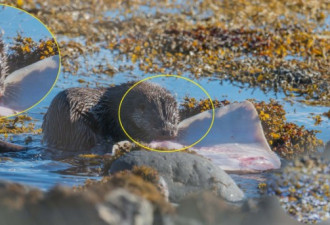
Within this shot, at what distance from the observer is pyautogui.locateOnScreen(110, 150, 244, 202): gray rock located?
507cm

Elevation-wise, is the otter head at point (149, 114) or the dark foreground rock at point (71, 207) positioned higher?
the otter head at point (149, 114)

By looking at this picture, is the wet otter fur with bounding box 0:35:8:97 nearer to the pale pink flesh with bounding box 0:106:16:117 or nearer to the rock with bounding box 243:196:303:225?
the pale pink flesh with bounding box 0:106:16:117

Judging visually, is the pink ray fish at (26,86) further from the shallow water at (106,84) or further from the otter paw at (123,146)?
the otter paw at (123,146)

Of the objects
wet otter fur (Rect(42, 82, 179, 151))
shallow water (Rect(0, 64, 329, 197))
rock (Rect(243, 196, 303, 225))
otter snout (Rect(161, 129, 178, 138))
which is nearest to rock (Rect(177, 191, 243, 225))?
rock (Rect(243, 196, 303, 225))

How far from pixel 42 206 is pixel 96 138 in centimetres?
375

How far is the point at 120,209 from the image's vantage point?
10.7 ft

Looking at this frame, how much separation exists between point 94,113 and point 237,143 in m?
1.55

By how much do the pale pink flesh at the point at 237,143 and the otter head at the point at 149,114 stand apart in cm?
14

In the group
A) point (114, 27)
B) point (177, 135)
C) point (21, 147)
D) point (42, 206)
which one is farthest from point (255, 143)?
point (114, 27)

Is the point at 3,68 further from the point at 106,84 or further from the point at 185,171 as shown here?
the point at 106,84

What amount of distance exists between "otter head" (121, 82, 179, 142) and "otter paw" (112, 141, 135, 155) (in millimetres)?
92

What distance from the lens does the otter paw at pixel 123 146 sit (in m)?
6.18

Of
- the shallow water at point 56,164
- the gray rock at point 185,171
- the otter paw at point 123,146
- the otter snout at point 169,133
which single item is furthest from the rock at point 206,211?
the otter paw at point 123,146

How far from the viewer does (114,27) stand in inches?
476
